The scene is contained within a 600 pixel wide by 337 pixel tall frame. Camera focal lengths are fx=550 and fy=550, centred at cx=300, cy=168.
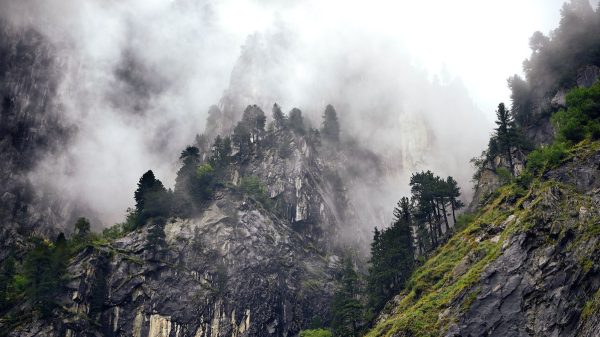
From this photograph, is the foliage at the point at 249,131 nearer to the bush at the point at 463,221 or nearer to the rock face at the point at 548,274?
the bush at the point at 463,221

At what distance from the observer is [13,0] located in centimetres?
18162

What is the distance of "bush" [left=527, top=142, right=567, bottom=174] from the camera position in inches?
2859

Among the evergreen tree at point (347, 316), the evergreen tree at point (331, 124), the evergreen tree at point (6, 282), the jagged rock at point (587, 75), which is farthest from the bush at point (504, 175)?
the evergreen tree at point (6, 282)

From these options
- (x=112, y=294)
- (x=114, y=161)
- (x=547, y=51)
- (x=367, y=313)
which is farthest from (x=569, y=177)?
(x=114, y=161)

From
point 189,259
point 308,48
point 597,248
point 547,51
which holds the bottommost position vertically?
point 597,248

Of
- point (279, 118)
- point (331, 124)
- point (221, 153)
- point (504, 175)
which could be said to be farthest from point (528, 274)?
point (331, 124)

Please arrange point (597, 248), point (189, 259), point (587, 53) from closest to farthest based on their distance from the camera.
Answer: point (597, 248)
point (587, 53)
point (189, 259)

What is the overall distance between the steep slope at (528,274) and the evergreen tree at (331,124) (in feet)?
280

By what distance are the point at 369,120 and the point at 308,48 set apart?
37.3m

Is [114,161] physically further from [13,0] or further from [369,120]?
[369,120]

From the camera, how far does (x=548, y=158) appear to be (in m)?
73.8

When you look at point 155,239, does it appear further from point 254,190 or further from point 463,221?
point 463,221

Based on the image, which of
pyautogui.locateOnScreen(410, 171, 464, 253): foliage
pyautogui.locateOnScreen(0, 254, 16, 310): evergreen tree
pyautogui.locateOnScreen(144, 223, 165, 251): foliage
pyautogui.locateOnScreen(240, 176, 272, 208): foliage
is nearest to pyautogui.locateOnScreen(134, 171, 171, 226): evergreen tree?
pyautogui.locateOnScreen(144, 223, 165, 251): foliage

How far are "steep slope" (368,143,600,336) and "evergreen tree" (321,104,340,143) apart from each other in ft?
280
